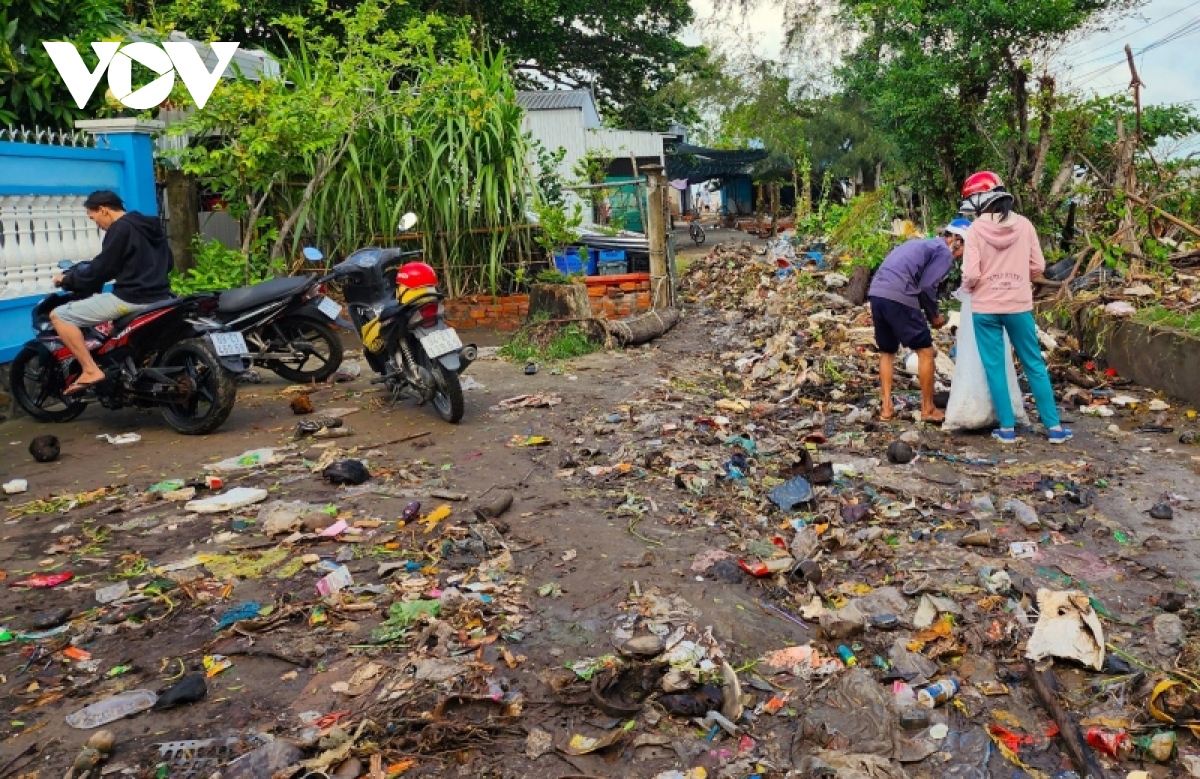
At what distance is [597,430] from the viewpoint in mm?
6406

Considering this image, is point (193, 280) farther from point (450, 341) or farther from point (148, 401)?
point (450, 341)

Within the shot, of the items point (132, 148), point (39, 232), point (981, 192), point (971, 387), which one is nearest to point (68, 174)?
point (39, 232)

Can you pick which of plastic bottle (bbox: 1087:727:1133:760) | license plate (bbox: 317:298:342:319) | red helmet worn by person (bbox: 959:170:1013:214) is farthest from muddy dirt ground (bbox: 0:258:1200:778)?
red helmet worn by person (bbox: 959:170:1013:214)

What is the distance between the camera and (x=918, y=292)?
6551mm

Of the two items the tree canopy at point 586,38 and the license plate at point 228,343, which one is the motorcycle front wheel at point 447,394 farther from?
the tree canopy at point 586,38

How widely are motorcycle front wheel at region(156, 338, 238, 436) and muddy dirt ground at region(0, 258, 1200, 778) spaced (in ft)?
0.44

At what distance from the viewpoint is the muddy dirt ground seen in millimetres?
2969

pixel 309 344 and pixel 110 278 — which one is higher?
pixel 110 278

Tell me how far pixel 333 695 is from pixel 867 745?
1.62 m

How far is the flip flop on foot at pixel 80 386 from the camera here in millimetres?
6473

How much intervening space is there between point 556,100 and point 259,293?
18506 millimetres

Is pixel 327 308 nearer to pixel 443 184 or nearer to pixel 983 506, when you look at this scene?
pixel 443 184

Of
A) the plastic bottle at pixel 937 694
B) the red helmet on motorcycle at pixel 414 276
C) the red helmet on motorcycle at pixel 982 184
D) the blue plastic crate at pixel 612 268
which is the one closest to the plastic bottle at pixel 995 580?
the plastic bottle at pixel 937 694

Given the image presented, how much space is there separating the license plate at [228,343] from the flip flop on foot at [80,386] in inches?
33.3
